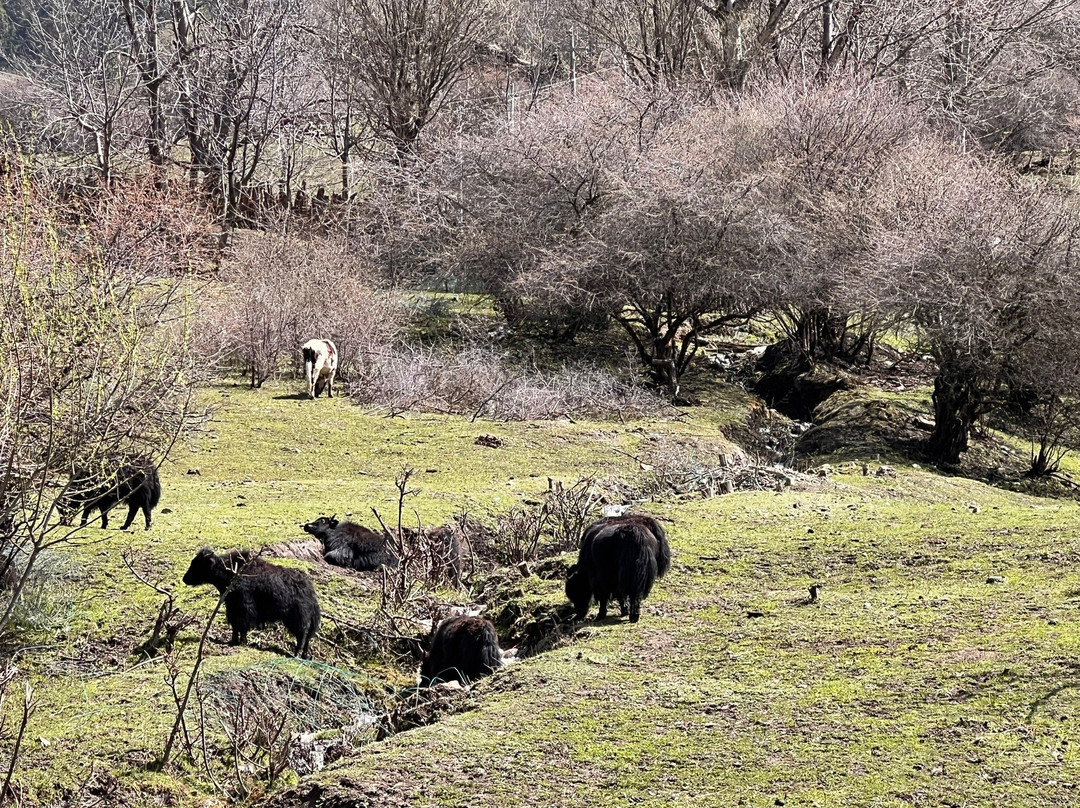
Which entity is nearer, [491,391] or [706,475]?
[706,475]

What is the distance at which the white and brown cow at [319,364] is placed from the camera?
22328 millimetres

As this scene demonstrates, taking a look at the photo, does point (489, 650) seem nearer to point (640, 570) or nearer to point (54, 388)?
point (640, 570)

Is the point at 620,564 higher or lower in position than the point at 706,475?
higher

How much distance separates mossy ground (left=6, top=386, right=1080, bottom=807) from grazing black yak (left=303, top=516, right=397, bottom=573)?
484 millimetres

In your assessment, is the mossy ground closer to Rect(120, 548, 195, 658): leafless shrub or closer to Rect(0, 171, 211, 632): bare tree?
Rect(120, 548, 195, 658): leafless shrub

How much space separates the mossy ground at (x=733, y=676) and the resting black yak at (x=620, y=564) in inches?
9.2

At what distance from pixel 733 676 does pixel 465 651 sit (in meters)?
2.04

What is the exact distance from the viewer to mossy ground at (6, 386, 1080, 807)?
Result: 641cm

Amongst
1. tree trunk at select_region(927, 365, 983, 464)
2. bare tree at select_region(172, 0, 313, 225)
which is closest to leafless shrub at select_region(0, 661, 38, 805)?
tree trunk at select_region(927, 365, 983, 464)

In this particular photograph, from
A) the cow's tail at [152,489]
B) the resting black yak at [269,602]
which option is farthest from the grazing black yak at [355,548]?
the resting black yak at [269,602]

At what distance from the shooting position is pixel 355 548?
11.7 meters

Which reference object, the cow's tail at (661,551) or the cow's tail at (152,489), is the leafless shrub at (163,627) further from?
the cow's tail at (661,551)

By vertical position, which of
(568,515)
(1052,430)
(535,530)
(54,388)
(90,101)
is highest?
(90,101)

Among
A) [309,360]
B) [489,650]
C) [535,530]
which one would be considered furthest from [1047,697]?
[309,360]
